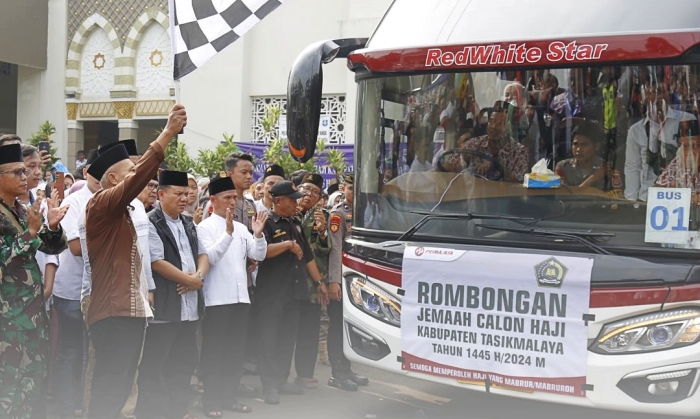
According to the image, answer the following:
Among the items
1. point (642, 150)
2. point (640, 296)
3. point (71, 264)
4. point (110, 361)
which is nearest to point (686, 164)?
point (642, 150)

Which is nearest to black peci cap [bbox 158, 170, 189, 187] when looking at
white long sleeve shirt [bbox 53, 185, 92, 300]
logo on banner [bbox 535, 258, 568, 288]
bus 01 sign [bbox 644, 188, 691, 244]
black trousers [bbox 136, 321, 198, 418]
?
white long sleeve shirt [bbox 53, 185, 92, 300]

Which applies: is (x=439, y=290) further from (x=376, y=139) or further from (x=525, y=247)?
(x=376, y=139)

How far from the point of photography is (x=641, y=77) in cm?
481

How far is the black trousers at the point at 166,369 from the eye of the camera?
595 centimetres

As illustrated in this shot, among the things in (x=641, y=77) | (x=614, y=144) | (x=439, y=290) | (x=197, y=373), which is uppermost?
(x=641, y=77)

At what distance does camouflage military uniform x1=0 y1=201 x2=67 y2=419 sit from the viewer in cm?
470

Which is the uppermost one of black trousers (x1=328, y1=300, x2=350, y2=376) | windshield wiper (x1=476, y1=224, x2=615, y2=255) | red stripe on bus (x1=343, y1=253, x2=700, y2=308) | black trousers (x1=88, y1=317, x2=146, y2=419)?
windshield wiper (x1=476, y1=224, x2=615, y2=255)

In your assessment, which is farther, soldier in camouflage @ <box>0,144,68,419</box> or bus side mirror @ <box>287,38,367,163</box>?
bus side mirror @ <box>287,38,367,163</box>

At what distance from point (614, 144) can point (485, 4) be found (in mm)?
1210

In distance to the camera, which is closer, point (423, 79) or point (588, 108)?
point (588, 108)

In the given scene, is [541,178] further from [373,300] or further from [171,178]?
[171,178]

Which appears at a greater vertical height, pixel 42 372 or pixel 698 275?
pixel 698 275

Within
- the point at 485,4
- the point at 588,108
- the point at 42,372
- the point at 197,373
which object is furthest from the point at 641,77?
the point at 197,373

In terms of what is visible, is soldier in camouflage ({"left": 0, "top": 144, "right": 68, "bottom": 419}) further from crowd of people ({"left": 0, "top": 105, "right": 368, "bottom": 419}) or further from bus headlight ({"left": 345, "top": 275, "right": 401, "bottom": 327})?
bus headlight ({"left": 345, "top": 275, "right": 401, "bottom": 327})
